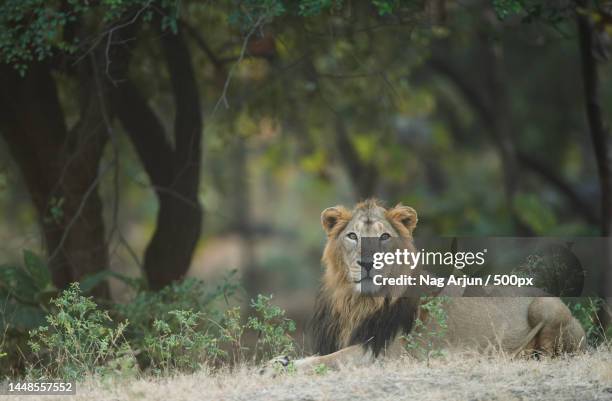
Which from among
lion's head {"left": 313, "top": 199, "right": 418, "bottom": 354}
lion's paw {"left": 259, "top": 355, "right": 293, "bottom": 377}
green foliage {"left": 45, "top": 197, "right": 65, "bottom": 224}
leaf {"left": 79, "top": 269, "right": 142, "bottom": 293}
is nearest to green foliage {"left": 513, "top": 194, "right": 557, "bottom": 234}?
leaf {"left": 79, "top": 269, "right": 142, "bottom": 293}

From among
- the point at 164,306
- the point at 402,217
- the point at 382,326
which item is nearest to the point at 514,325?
the point at 382,326

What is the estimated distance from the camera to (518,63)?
25.4 metres

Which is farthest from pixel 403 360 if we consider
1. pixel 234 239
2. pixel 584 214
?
pixel 234 239

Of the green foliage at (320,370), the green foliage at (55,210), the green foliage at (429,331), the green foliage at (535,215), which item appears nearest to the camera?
the green foliage at (320,370)

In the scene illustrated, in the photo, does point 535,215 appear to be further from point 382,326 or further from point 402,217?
point 382,326

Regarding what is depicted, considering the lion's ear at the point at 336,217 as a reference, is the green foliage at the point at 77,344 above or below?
below

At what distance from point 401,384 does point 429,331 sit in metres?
1.28

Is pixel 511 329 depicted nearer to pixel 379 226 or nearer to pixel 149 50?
pixel 379 226

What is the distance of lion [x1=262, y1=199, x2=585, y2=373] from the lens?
809 cm

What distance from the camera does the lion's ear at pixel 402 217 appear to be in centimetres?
818

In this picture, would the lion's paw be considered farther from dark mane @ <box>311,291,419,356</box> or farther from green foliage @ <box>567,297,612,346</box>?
green foliage @ <box>567,297,612,346</box>

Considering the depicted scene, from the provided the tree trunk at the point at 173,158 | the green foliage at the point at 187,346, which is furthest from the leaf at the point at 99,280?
the green foliage at the point at 187,346

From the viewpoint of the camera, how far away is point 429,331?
8125 millimetres

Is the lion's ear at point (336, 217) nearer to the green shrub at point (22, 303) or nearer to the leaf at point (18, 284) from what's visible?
the green shrub at point (22, 303)
